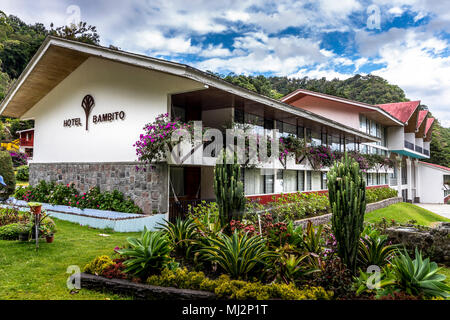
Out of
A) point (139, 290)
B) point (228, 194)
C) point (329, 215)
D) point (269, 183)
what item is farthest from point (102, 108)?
point (329, 215)

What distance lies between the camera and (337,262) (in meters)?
5.39

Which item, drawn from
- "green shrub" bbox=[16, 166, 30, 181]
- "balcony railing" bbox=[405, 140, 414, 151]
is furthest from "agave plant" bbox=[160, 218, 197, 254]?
"balcony railing" bbox=[405, 140, 414, 151]

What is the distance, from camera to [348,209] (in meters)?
5.51

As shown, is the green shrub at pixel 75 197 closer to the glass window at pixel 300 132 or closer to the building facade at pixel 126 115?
the building facade at pixel 126 115

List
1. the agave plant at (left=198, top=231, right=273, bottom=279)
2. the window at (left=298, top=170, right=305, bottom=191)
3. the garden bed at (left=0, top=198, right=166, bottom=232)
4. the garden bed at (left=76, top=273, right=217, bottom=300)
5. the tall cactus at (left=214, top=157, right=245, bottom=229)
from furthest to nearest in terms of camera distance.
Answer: the window at (left=298, top=170, right=305, bottom=191) → the garden bed at (left=0, top=198, right=166, bottom=232) → the tall cactus at (left=214, top=157, right=245, bottom=229) → the agave plant at (left=198, top=231, right=273, bottom=279) → the garden bed at (left=76, top=273, right=217, bottom=300)

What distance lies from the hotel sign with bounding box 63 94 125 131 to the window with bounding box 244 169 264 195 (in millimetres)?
6110

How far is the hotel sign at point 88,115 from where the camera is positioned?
12.4 metres

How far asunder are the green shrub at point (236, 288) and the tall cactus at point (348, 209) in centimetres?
116

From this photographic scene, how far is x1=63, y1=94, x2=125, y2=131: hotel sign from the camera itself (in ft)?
40.6

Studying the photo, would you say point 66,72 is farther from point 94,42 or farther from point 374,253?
point 94,42

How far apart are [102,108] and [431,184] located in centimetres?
4269

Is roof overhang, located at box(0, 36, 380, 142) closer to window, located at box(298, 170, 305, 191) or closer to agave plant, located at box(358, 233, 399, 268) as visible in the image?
window, located at box(298, 170, 305, 191)
